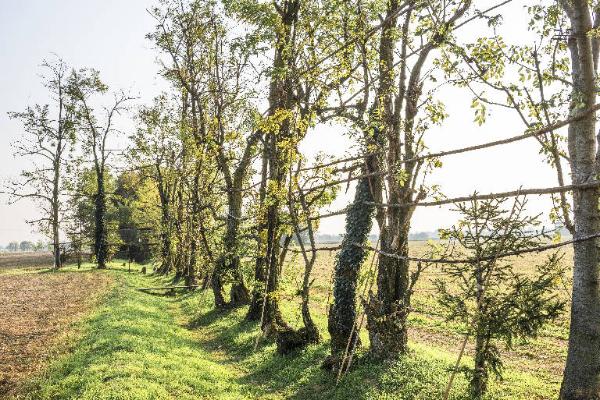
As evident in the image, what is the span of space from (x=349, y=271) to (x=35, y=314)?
19308 millimetres

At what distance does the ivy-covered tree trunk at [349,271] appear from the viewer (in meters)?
15.4

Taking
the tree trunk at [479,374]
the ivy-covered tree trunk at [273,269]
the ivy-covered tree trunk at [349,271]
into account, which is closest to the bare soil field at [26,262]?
the ivy-covered tree trunk at [273,269]

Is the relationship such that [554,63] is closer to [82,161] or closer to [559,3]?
[559,3]

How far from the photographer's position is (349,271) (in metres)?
16.0

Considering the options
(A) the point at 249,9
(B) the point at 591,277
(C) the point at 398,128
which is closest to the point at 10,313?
(A) the point at 249,9

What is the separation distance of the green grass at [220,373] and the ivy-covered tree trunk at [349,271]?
115 centimetres

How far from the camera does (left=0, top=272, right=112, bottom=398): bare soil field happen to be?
1577 cm

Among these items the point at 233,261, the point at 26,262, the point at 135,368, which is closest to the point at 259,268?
the point at 233,261

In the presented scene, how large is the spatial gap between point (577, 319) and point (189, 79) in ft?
88.5

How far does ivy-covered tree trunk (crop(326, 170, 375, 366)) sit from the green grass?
1.15m

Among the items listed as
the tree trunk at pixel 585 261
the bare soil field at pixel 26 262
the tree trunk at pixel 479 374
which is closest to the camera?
the tree trunk at pixel 585 261

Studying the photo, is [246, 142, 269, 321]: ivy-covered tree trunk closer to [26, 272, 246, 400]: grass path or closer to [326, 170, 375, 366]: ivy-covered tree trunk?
[26, 272, 246, 400]: grass path

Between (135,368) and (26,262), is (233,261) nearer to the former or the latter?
(135,368)

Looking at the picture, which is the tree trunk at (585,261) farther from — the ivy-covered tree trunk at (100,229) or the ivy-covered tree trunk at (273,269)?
the ivy-covered tree trunk at (100,229)
